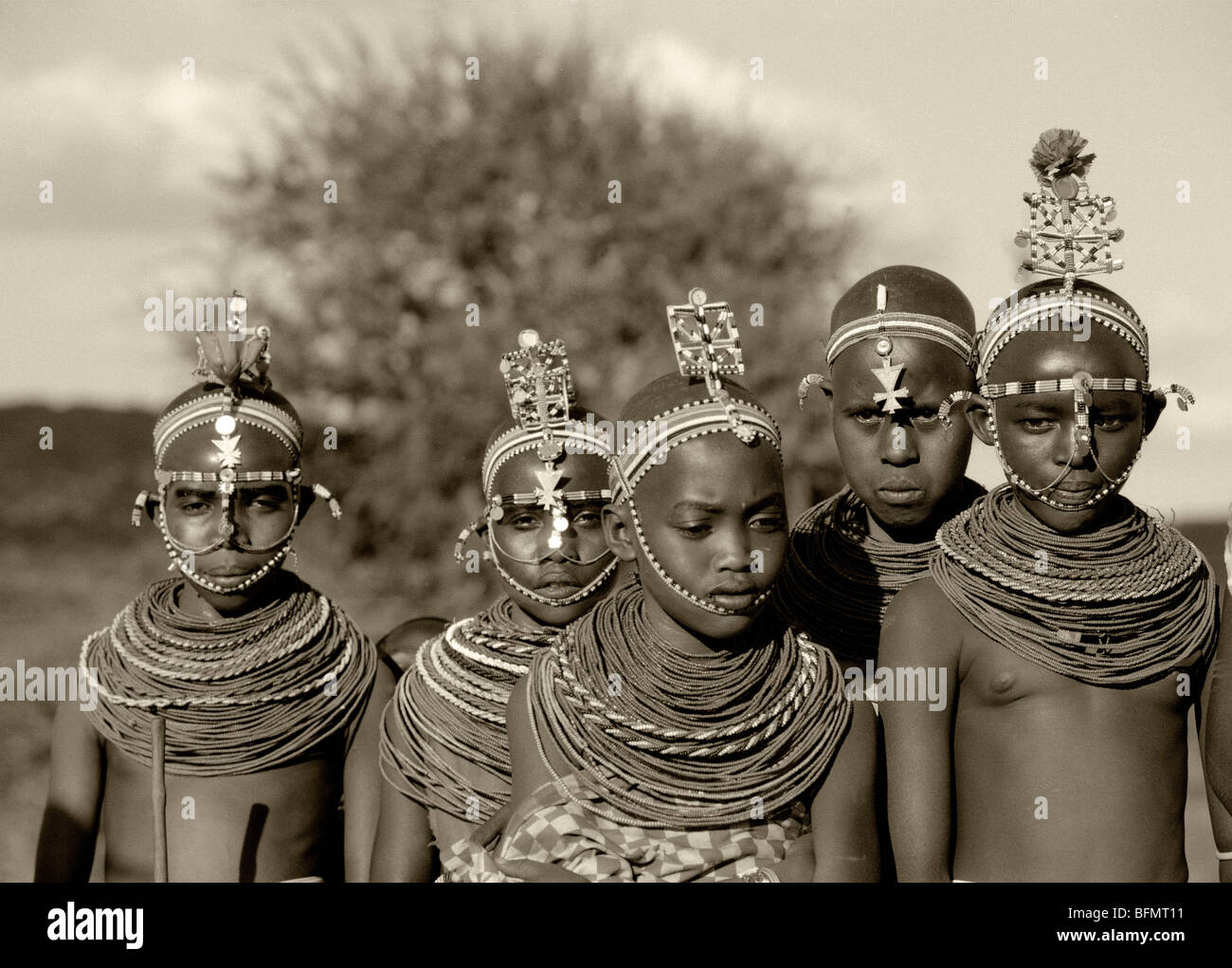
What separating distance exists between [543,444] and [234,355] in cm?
119

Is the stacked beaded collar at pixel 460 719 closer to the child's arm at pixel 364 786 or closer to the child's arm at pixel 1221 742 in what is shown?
the child's arm at pixel 364 786

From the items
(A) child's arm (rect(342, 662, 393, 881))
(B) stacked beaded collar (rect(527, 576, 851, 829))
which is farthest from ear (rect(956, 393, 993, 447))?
(A) child's arm (rect(342, 662, 393, 881))

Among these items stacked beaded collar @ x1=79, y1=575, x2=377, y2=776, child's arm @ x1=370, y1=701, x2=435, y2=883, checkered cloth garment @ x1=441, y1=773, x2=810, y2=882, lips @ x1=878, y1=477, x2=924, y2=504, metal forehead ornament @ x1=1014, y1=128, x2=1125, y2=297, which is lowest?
child's arm @ x1=370, y1=701, x2=435, y2=883

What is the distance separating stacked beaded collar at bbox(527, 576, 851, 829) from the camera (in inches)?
170

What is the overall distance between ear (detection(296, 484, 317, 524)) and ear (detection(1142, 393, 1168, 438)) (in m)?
2.86

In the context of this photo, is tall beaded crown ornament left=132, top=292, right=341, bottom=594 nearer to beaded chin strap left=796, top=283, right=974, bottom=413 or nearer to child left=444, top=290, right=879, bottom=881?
child left=444, top=290, right=879, bottom=881

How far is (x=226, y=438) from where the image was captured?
555 centimetres

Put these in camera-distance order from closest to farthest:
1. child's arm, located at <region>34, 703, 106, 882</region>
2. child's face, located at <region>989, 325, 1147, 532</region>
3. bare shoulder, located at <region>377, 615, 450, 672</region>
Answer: child's face, located at <region>989, 325, 1147, 532</region>
child's arm, located at <region>34, 703, 106, 882</region>
bare shoulder, located at <region>377, 615, 450, 672</region>

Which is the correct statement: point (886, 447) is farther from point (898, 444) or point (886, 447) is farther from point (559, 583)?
point (559, 583)

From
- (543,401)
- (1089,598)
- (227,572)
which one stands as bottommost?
(1089,598)

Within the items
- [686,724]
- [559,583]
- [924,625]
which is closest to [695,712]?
[686,724]

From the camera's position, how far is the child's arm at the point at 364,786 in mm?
5449

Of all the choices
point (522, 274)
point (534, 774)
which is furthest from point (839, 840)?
point (522, 274)
